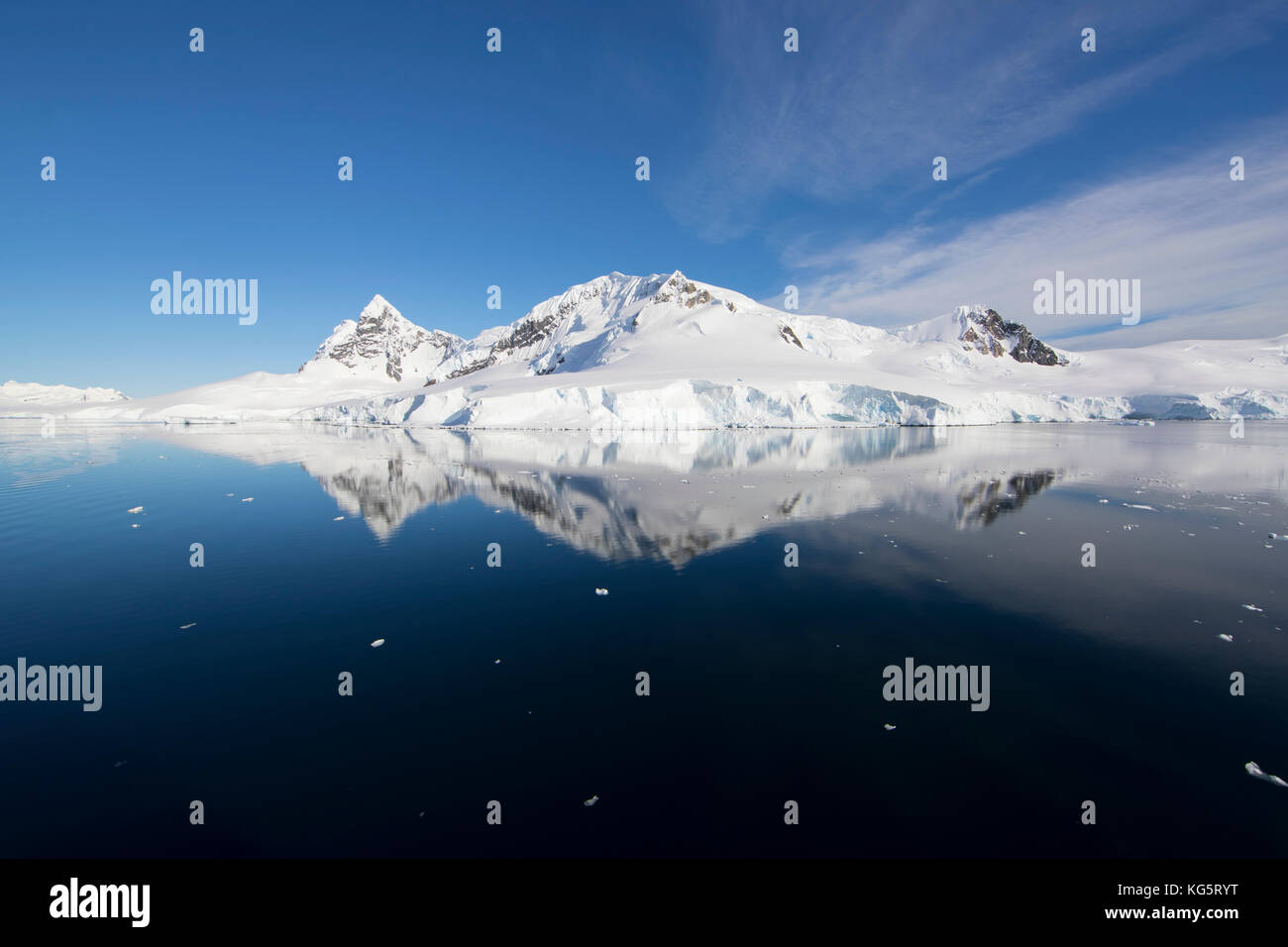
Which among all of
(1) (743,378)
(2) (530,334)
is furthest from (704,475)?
(2) (530,334)

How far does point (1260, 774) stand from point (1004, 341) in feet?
529

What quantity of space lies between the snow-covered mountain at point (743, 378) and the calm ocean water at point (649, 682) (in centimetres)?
3965

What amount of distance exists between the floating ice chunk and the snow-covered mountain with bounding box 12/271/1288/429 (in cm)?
4767

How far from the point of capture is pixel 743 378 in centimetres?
5625

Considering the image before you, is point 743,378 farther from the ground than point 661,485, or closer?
farther from the ground

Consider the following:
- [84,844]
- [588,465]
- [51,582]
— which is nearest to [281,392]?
[588,465]

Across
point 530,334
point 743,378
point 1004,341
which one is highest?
point 530,334

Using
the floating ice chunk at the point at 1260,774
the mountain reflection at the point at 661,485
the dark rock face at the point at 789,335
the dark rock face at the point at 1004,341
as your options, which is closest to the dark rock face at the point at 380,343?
the dark rock face at the point at 789,335

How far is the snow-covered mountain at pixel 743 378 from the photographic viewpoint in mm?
54750

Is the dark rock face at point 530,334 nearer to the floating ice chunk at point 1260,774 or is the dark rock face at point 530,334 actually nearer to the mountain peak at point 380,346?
the mountain peak at point 380,346

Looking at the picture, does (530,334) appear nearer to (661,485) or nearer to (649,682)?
(661,485)
